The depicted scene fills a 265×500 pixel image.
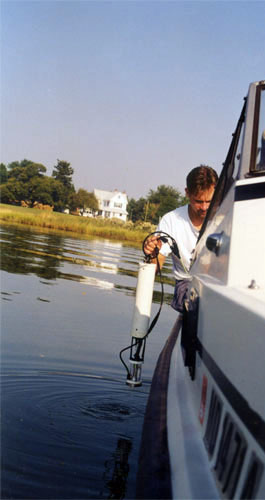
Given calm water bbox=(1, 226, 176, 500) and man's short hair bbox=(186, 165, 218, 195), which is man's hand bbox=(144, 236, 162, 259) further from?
calm water bbox=(1, 226, 176, 500)

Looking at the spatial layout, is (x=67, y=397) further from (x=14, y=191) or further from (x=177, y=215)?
(x=14, y=191)

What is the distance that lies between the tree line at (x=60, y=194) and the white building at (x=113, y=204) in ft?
9.66

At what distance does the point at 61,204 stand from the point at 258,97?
90510 millimetres

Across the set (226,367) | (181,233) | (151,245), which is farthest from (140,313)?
(226,367)

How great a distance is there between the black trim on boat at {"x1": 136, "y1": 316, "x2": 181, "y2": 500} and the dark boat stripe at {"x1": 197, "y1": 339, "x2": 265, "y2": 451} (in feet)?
1.59

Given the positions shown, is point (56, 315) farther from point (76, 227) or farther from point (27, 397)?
point (76, 227)

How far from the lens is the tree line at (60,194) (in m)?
87.4

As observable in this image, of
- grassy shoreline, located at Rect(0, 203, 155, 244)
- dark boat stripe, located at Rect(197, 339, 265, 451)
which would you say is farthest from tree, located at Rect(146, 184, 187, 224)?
dark boat stripe, located at Rect(197, 339, 265, 451)

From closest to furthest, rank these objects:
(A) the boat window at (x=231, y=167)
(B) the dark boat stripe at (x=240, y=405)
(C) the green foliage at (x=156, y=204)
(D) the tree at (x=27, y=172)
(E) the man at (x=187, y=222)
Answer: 1. (B) the dark boat stripe at (x=240, y=405)
2. (A) the boat window at (x=231, y=167)
3. (E) the man at (x=187, y=222)
4. (C) the green foliage at (x=156, y=204)
5. (D) the tree at (x=27, y=172)

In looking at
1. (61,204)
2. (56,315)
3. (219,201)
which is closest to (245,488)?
(219,201)

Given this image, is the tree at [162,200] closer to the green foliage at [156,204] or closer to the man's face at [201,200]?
the green foliage at [156,204]

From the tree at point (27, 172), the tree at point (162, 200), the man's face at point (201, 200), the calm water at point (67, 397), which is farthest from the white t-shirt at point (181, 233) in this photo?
the tree at point (27, 172)

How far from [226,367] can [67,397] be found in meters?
2.73

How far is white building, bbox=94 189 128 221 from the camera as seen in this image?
106 m
